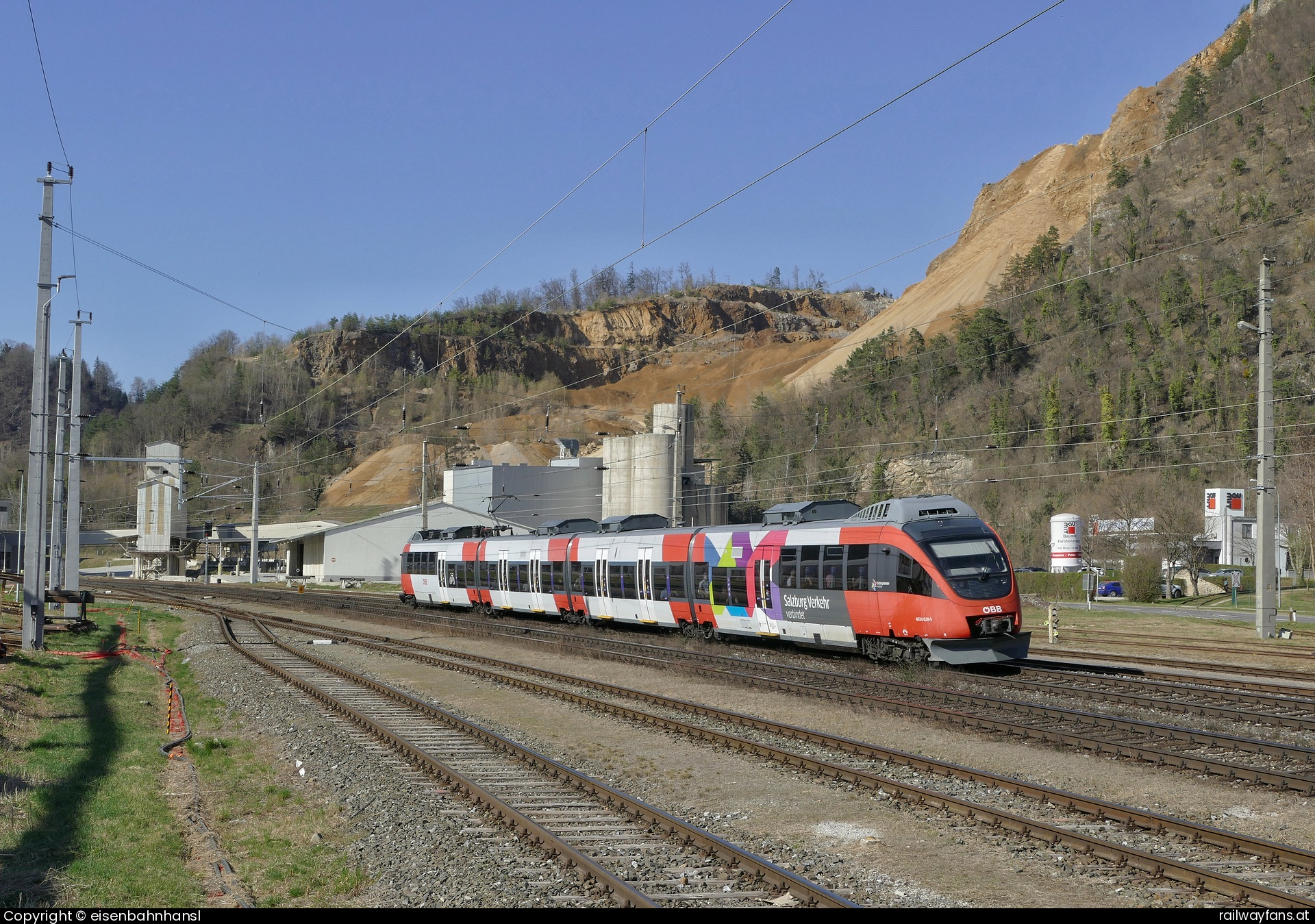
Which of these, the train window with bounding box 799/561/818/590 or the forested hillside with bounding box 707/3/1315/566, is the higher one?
the forested hillside with bounding box 707/3/1315/566

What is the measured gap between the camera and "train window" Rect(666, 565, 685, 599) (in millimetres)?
28769

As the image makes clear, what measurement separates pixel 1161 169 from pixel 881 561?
126376mm

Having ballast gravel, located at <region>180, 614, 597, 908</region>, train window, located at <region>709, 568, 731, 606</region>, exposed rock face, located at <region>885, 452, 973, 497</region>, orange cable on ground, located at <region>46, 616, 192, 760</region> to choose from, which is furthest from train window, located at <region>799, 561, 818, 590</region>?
exposed rock face, located at <region>885, 452, 973, 497</region>

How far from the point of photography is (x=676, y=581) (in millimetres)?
29047

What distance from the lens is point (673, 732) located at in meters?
15.7

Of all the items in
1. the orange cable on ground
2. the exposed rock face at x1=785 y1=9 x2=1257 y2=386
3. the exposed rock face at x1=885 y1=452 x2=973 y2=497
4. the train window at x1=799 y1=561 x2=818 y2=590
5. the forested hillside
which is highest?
the exposed rock face at x1=785 y1=9 x2=1257 y2=386

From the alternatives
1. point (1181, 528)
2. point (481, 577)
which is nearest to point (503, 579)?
point (481, 577)

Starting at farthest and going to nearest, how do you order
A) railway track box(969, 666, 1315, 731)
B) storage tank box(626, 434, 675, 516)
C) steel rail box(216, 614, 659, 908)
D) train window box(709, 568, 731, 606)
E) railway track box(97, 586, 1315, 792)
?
1. storage tank box(626, 434, 675, 516)
2. train window box(709, 568, 731, 606)
3. railway track box(969, 666, 1315, 731)
4. railway track box(97, 586, 1315, 792)
5. steel rail box(216, 614, 659, 908)

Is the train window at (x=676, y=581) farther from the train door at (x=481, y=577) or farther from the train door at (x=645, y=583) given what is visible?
the train door at (x=481, y=577)

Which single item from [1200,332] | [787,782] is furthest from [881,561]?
[1200,332]

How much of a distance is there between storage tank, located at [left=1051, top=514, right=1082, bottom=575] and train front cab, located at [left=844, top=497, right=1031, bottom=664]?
164 feet

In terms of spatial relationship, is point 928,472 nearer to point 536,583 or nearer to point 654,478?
point 654,478

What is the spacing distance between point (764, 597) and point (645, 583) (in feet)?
20.5

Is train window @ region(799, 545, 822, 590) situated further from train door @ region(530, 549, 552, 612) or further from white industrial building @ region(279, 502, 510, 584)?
white industrial building @ region(279, 502, 510, 584)
